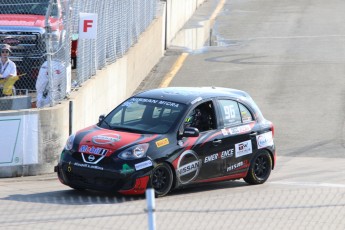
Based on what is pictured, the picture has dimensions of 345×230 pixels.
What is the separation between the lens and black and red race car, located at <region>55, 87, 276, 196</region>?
1248cm

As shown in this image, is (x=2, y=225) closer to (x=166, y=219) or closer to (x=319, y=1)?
(x=166, y=219)

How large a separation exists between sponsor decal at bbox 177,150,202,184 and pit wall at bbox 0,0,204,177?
3131 mm

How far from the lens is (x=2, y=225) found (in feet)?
34.3

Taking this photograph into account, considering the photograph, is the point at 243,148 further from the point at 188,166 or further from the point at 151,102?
the point at 151,102

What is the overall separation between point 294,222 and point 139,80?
1344 centimetres

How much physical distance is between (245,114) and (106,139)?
2.53m

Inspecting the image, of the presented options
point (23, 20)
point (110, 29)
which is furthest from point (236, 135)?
point (110, 29)

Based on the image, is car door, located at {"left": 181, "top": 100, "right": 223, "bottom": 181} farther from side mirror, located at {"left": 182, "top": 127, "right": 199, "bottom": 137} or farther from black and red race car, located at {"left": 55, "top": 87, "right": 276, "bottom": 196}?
side mirror, located at {"left": 182, "top": 127, "right": 199, "bottom": 137}

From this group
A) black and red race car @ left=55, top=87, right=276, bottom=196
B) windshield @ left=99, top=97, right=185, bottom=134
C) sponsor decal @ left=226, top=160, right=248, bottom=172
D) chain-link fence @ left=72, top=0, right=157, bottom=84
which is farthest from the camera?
chain-link fence @ left=72, top=0, right=157, bottom=84

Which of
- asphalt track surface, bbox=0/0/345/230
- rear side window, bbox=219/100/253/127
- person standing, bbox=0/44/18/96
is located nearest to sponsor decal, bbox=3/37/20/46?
person standing, bbox=0/44/18/96

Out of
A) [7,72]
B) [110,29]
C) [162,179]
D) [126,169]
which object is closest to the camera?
[126,169]

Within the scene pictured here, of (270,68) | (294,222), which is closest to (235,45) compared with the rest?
(270,68)

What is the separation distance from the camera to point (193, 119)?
1352 cm

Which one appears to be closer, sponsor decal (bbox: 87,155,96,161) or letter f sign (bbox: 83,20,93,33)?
sponsor decal (bbox: 87,155,96,161)
